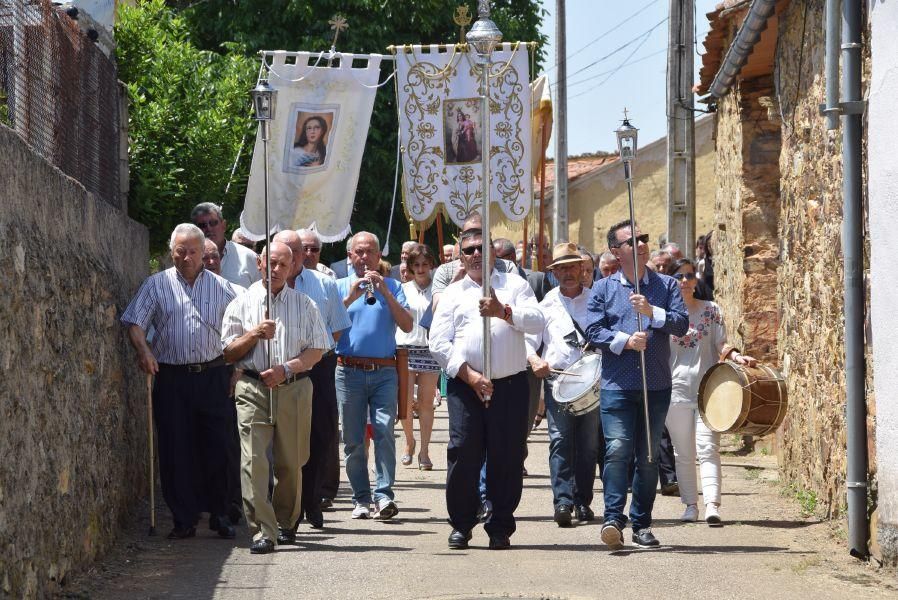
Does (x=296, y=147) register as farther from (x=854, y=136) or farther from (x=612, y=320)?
(x=854, y=136)

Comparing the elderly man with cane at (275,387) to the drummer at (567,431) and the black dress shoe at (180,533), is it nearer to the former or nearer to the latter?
the black dress shoe at (180,533)

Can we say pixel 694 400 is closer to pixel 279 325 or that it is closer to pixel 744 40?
pixel 279 325

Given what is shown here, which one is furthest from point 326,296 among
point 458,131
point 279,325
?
point 458,131

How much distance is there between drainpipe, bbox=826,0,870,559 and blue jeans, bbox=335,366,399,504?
10.7 feet

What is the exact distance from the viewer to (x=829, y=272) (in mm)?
9648

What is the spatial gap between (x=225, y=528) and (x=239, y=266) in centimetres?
220

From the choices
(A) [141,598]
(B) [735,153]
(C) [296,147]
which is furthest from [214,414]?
(B) [735,153]

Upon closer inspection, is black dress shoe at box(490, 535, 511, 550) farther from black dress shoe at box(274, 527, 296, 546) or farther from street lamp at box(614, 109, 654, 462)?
black dress shoe at box(274, 527, 296, 546)

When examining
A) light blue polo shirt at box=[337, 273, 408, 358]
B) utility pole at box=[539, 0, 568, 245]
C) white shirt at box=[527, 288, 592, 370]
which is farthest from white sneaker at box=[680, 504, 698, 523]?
utility pole at box=[539, 0, 568, 245]

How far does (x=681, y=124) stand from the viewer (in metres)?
19.1

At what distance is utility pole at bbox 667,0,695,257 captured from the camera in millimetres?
18938

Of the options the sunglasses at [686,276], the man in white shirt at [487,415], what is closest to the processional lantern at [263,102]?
the man in white shirt at [487,415]

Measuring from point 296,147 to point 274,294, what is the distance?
587 centimetres

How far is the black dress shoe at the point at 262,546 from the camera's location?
8828 millimetres
